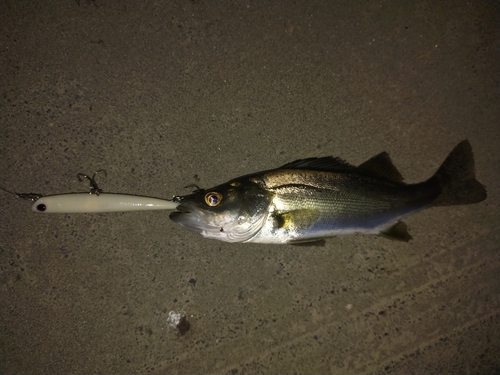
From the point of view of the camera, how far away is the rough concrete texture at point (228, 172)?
2455mm

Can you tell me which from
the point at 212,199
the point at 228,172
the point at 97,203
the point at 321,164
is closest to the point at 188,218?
the point at 212,199

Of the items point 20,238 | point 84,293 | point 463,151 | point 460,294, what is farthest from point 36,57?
point 460,294

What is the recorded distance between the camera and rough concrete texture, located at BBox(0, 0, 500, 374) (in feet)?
8.05

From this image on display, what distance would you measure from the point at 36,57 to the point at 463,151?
3.83 meters

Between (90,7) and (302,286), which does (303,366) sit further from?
(90,7)

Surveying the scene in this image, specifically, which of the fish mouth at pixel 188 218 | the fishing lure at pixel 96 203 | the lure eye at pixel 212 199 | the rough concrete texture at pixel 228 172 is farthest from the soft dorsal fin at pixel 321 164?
the fishing lure at pixel 96 203

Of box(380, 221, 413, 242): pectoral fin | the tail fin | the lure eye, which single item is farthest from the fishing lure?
the tail fin

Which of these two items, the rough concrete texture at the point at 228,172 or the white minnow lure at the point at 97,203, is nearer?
the white minnow lure at the point at 97,203

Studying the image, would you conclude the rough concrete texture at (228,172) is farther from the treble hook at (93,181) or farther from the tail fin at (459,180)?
the tail fin at (459,180)

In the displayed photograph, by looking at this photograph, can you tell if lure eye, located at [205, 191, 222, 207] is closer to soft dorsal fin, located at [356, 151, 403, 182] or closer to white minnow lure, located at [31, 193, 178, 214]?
white minnow lure, located at [31, 193, 178, 214]

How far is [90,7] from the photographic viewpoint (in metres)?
2.57

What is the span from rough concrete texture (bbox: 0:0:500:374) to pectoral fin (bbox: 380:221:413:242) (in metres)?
0.21

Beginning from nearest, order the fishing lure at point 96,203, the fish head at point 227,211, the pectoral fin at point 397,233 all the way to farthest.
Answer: the fish head at point 227,211, the fishing lure at point 96,203, the pectoral fin at point 397,233

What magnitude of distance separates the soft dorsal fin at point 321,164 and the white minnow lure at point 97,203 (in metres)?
1.03
